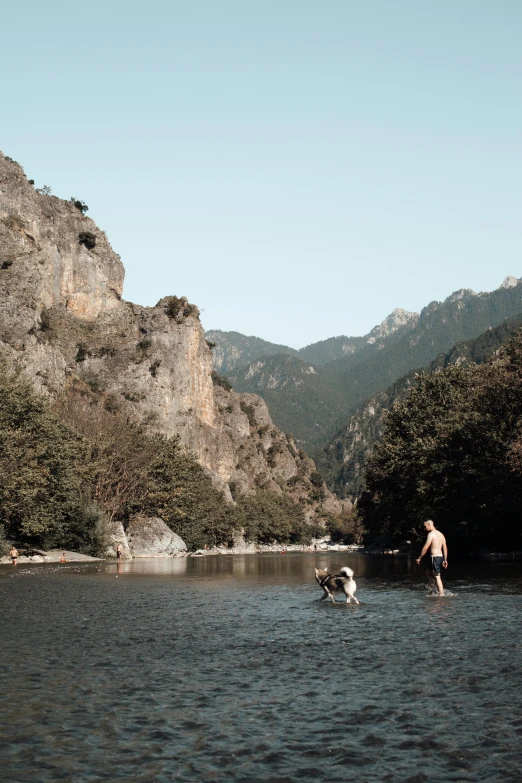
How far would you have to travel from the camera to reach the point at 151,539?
97.3 meters

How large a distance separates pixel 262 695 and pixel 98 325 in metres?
165

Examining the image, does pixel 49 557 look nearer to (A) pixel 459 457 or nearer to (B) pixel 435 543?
(A) pixel 459 457

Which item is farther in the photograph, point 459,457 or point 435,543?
point 459,457

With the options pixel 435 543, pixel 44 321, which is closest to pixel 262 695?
pixel 435 543

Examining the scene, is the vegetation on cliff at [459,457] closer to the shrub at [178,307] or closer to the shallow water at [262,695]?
the shallow water at [262,695]

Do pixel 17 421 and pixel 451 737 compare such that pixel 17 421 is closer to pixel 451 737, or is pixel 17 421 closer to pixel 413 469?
pixel 413 469

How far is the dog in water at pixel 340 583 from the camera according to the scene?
89.1ft

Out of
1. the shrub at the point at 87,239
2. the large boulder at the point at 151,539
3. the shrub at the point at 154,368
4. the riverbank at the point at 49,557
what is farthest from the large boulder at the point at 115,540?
the shrub at the point at 87,239

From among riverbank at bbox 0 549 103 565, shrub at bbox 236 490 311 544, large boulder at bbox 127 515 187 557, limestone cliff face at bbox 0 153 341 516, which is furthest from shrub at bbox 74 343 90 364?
A: riverbank at bbox 0 549 103 565

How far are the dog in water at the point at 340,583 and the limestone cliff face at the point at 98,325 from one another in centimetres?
10136

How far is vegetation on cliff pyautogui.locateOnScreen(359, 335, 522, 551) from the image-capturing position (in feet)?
224

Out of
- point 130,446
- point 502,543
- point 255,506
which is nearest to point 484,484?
point 502,543

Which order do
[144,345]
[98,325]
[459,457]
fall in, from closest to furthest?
1. [459,457]
2. [98,325]
3. [144,345]

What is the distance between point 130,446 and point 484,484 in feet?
156
